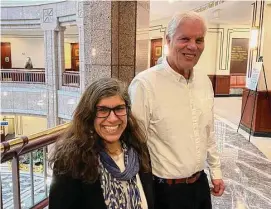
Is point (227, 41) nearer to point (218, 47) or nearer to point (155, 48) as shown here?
point (218, 47)

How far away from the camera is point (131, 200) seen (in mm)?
1119

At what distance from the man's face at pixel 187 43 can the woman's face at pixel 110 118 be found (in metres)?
0.43

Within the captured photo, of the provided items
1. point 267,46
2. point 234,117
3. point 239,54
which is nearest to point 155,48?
point 239,54

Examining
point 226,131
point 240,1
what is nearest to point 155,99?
point 226,131

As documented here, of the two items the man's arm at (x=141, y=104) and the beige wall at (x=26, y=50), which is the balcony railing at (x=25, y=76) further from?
the man's arm at (x=141, y=104)

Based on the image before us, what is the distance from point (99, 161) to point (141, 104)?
0.38 meters

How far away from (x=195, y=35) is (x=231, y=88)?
1220cm

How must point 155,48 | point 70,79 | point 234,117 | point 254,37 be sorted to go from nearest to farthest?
point 254,37 → point 234,117 → point 70,79 → point 155,48

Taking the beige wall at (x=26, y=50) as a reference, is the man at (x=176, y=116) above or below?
below

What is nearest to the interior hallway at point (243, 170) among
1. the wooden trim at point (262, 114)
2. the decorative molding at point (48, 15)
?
the wooden trim at point (262, 114)

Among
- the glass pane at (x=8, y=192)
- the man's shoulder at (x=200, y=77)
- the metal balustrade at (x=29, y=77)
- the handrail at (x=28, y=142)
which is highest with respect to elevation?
the man's shoulder at (x=200, y=77)

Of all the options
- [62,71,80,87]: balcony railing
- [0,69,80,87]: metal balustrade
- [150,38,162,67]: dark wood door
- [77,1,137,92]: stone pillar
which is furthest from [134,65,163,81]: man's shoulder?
[150,38,162,67]: dark wood door

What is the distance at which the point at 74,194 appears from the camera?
3.38 ft

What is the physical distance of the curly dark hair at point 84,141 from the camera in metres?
1.03
